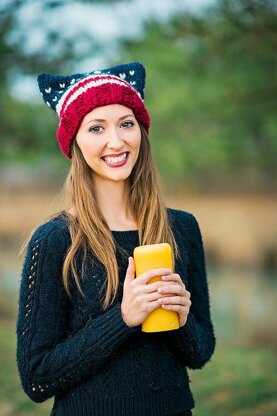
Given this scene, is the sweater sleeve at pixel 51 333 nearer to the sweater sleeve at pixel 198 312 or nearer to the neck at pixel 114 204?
the neck at pixel 114 204

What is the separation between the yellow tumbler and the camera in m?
2.18

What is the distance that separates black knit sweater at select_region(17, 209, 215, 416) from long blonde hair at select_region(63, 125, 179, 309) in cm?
4

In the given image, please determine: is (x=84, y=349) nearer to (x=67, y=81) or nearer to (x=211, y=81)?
(x=67, y=81)

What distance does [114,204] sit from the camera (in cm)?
259

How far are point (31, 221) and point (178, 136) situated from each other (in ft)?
40.4

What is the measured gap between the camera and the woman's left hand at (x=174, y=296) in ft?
7.19

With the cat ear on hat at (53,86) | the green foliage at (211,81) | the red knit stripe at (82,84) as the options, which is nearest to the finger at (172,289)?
the red knit stripe at (82,84)

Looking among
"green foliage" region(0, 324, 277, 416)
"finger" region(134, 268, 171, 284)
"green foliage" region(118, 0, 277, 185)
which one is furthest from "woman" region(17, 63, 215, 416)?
"green foliage" region(118, 0, 277, 185)

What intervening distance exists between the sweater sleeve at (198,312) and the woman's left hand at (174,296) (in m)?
0.27

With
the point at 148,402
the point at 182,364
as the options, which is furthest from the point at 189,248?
the point at 148,402

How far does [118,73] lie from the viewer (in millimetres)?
2580

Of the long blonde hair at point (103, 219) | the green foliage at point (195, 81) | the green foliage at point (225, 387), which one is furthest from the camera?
the green foliage at point (195, 81)

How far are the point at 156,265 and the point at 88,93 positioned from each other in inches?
27.2

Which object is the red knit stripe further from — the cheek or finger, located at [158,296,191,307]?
finger, located at [158,296,191,307]
